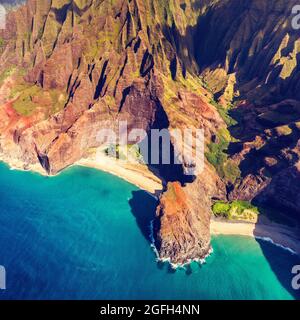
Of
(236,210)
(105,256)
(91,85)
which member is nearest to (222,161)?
(236,210)

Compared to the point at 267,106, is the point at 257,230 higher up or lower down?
lower down

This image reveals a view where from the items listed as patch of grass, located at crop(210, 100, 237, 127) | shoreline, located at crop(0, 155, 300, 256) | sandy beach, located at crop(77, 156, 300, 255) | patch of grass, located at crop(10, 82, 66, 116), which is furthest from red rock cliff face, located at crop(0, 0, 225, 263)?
sandy beach, located at crop(77, 156, 300, 255)

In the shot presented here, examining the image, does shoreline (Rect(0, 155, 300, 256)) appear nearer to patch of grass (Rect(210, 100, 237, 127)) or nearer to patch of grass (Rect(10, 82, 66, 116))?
patch of grass (Rect(10, 82, 66, 116))

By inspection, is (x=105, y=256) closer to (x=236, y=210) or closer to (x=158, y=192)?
(x=158, y=192)

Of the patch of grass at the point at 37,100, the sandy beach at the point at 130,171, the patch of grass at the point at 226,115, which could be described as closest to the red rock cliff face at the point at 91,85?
the patch of grass at the point at 37,100

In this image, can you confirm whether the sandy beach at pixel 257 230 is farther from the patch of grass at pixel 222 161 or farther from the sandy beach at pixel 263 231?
the patch of grass at pixel 222 161

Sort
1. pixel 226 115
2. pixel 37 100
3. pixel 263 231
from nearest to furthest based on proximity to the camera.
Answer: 1. pixel 263 231
2. pixel 37 100
3. pixel 226 115
